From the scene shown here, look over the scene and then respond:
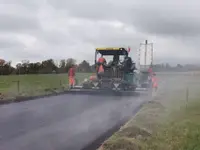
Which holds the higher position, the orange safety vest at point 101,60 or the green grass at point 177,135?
the orange safety vest at point 101,60

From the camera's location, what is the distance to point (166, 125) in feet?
32.5

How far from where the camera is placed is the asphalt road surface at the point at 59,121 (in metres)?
8.14

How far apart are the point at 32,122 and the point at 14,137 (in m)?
1.83

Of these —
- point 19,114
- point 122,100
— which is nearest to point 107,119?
point 19,114

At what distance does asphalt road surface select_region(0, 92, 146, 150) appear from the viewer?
814 cm

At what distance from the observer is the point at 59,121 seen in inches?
420

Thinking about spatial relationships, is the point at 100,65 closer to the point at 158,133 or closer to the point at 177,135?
the point at 158,133

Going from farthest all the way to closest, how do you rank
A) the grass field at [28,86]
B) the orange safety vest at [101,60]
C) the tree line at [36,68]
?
the tree line at [36,68]
the orange safety vest at [101,60]
the grass field at [28,86]

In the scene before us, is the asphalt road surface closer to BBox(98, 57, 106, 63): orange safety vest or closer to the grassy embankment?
the grassy embankment

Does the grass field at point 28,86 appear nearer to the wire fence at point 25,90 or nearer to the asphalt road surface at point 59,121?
the wire fence at point 25,90

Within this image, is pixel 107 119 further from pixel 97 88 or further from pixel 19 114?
pixel 97 88

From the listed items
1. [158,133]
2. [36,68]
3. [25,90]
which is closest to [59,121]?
[158,133]

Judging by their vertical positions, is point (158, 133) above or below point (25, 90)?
below

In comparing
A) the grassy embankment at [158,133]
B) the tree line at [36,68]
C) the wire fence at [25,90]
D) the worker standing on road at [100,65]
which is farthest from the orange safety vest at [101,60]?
the tree line at [36,68]
